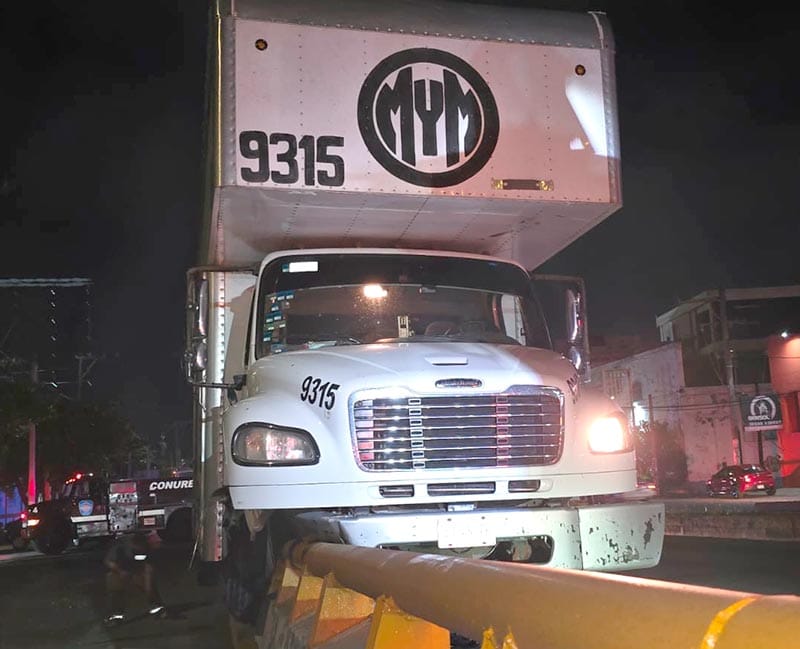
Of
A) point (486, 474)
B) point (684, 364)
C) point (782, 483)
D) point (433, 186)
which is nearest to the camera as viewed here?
point (486, 474)

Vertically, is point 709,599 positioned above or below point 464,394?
below

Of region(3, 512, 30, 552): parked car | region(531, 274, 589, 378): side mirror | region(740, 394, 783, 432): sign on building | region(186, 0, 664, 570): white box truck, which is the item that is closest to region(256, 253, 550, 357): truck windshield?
region(186, 0, 664, 570): white box truck

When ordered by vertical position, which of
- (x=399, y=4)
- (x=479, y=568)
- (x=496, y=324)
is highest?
(x=399, y=4)

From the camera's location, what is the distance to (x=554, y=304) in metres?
6.60

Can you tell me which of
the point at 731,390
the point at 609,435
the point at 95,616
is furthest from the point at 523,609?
the point at 731,390

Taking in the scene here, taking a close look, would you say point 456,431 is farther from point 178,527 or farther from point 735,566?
point 178,527

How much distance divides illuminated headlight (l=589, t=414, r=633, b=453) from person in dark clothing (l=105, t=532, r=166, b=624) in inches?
224

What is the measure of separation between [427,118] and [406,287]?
1187mm

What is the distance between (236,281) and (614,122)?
305 centimetres

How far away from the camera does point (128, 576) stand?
28.8ft

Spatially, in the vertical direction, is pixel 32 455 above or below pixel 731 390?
below

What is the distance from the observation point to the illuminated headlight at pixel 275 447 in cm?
476

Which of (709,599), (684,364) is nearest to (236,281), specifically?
(709,599)

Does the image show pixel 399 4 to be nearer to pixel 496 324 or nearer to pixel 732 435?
pixel 496 324
